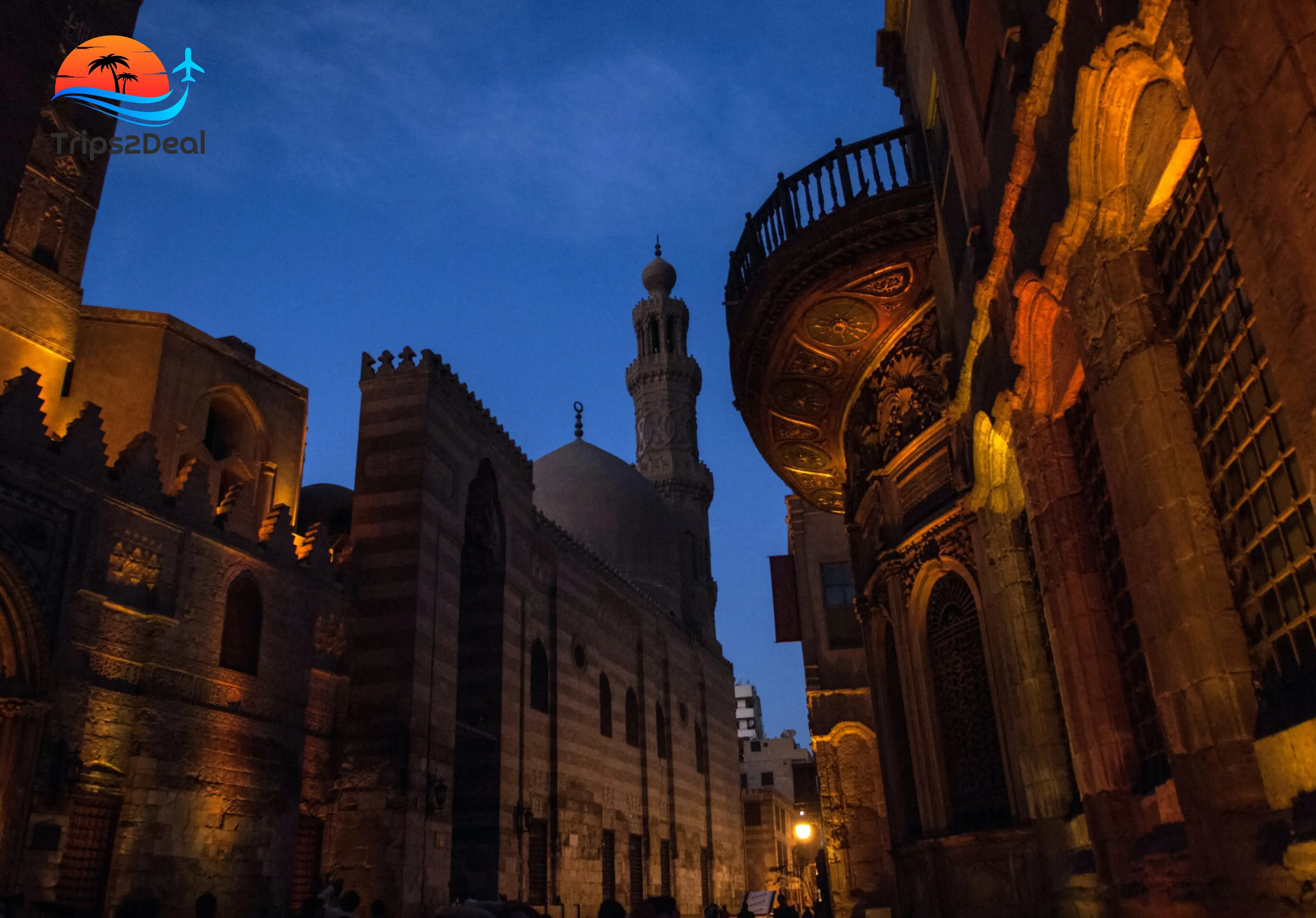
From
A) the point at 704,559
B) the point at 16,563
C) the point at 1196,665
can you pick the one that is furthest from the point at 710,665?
the point at 1196,665

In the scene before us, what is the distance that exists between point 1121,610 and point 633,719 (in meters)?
18.6

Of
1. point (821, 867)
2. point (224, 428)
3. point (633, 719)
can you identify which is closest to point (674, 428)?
point (633, 719)

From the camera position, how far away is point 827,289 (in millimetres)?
9953

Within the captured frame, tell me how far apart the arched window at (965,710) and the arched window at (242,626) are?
8.53 m

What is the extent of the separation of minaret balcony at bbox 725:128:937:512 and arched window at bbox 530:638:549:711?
334 inches

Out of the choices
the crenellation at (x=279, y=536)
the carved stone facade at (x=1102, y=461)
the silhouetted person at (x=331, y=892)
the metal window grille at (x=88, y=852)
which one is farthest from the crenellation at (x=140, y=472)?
the carved stone facade at (x=1102, y=461)

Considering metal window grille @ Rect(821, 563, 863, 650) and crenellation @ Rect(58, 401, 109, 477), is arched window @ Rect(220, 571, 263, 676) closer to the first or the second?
crenellation @ Rect(58, 401, 109, 477)

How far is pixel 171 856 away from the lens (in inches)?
424

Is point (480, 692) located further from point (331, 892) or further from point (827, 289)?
point (827, 289)

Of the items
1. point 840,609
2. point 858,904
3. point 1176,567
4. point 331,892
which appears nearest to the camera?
point 1176,567

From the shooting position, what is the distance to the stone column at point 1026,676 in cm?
762

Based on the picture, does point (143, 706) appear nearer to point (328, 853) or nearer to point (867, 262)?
point (328, 853)

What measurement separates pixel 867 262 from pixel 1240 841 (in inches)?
265

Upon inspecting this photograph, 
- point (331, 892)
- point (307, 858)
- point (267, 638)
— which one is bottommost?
point (331, 892)
